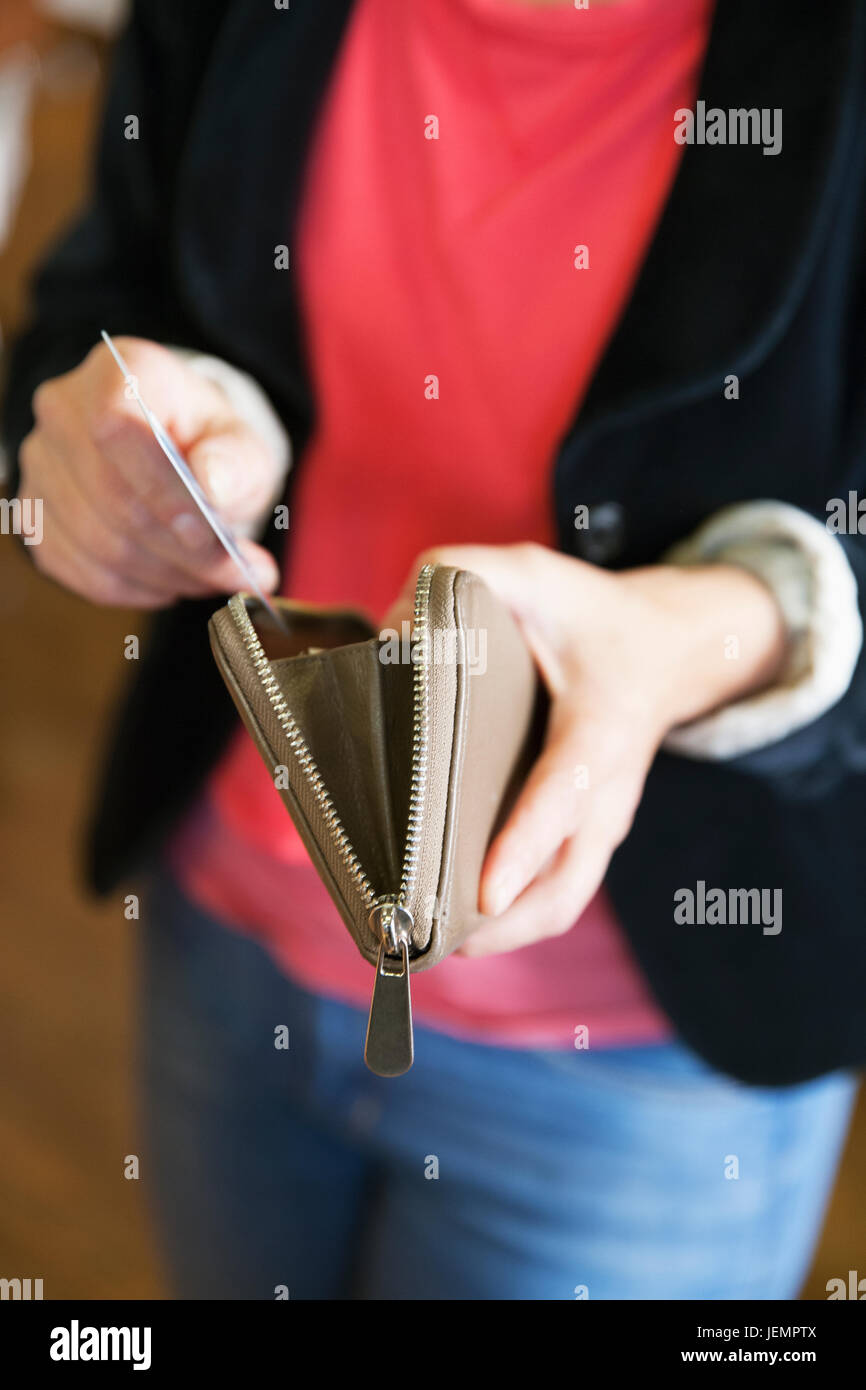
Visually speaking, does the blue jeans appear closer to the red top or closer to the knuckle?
the red top

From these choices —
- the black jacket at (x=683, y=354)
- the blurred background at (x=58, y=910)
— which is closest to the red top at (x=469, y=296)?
the black jacket at (x=683, y=354)

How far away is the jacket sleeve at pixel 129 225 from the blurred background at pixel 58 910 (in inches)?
13.5

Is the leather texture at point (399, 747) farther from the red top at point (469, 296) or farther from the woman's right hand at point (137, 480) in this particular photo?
the red top at point (469, 296)

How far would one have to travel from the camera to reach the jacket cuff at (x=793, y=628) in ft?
1.44

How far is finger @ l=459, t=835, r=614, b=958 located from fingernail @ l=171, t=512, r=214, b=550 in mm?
165

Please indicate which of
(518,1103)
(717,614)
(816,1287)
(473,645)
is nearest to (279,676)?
(473,645)

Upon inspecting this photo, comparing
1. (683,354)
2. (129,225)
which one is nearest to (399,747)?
(683,354)

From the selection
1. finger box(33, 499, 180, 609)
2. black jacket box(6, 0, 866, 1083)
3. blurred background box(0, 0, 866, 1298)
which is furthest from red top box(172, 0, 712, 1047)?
blurred background box(0, 0, 866, 1298)

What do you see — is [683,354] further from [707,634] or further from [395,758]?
[395,758]

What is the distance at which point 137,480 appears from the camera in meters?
0.41

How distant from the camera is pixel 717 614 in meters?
0.44

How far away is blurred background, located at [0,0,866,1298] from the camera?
1.16 m
